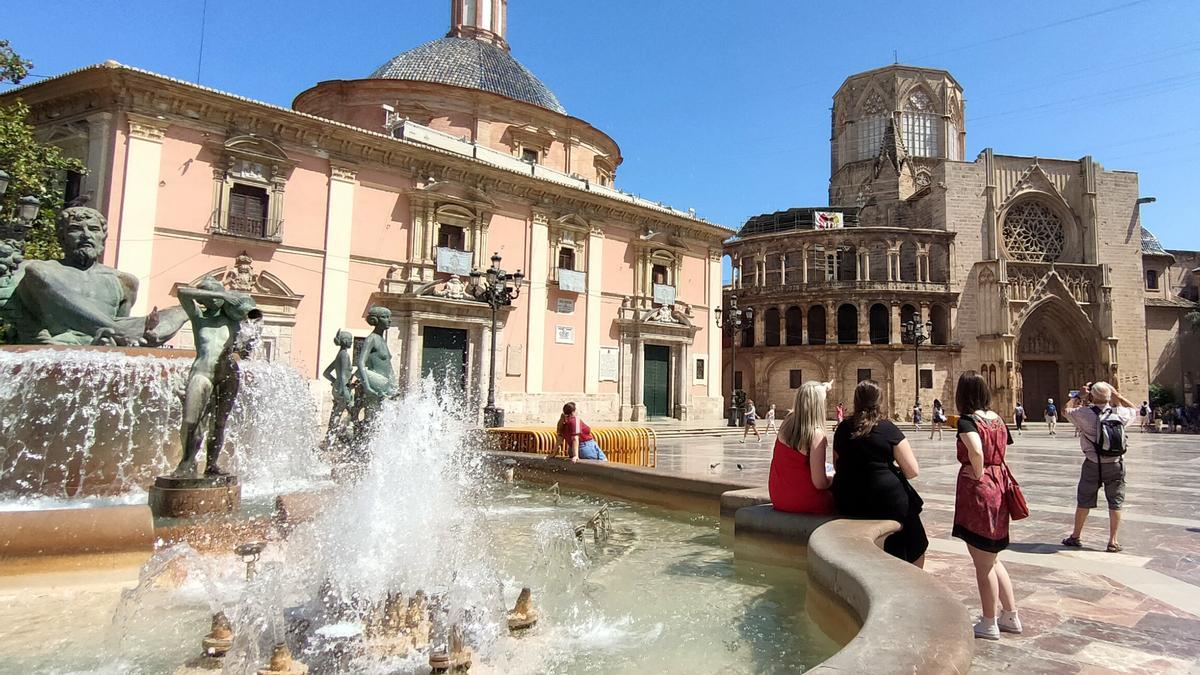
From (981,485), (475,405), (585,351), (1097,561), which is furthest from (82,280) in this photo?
(585,351)

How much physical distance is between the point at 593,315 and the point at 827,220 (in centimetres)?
2214

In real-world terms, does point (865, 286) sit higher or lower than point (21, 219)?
higher

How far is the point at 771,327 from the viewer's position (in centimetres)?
3838

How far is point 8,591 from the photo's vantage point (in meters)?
3.42

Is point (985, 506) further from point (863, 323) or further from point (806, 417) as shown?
point (863, 323)

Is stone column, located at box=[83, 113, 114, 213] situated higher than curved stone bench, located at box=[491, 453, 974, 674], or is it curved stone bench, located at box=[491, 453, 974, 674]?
stone column, located at box=[83, 113, 114, 213]

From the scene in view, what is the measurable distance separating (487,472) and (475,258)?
1313 centimetres

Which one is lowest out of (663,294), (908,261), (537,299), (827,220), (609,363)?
(609,363)

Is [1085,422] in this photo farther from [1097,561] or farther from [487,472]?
[487,472]

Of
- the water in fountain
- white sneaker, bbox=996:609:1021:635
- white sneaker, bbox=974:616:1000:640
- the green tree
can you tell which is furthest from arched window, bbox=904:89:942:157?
the water in fountain

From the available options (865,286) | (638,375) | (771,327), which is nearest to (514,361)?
(638,375)

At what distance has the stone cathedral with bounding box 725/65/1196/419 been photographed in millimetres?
35656

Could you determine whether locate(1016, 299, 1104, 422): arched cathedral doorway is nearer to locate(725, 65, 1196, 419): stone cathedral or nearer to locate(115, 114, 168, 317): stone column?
locate(725, 65, 1196, 419): stone cathedral

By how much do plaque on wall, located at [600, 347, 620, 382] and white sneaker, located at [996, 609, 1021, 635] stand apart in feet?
67.9
